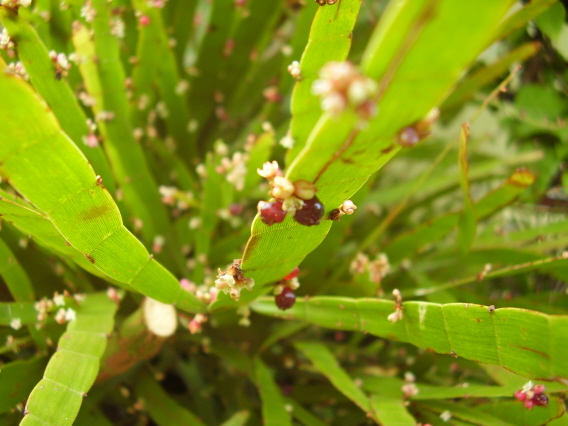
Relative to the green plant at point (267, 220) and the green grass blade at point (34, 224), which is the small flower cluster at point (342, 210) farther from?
the green grass blade at point (34, 224)

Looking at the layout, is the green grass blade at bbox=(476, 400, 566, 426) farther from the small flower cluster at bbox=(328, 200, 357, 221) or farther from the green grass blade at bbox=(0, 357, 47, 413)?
the green grass blade at bbox=(0, 357, 47, 413)

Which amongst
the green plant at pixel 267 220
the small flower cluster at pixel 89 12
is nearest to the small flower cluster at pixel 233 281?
the green plant at pixel 267 220

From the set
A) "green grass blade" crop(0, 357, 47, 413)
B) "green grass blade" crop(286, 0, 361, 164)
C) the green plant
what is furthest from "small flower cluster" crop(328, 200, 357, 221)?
"green grass blade" crop(0, 357, 47, 413)

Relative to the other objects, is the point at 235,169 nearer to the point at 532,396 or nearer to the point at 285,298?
the point at 285,298

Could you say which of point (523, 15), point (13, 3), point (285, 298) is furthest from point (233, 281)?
point (523, 15)

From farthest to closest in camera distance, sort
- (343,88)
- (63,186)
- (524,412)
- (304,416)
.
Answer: (304,416) → (524,412) → (63,186) → (343,88)

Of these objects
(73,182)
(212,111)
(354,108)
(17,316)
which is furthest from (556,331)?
(212,111)

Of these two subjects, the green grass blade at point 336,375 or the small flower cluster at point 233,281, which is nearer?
the small flower cluster at point 233,281
